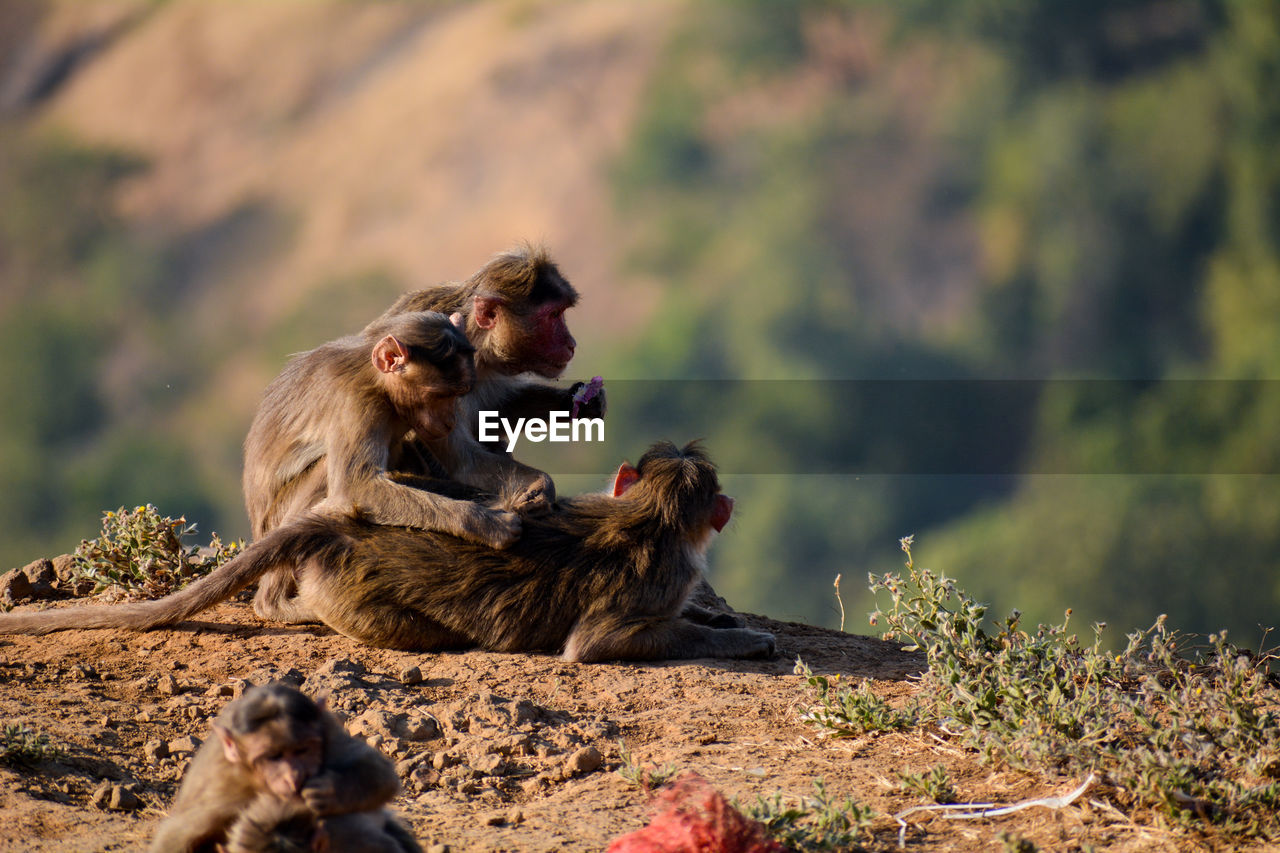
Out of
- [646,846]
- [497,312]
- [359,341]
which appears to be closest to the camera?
[646,846]

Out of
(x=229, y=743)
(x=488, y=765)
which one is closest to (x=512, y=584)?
(x=488, y=765)

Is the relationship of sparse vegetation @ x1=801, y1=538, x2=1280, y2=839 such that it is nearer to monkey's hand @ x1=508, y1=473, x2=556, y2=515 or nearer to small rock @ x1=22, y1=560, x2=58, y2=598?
monkey's hand @ x1=508, y1=473, x2=556, y2=515

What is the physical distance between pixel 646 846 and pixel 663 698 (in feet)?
6.80

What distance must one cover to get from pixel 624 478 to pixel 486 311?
4.85ft

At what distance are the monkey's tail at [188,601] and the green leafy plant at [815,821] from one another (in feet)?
8.86

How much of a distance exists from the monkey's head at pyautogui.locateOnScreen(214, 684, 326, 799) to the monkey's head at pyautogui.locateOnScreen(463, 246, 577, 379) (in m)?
4.46

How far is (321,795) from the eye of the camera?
11.3 ft

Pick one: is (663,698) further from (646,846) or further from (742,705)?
(646,846)

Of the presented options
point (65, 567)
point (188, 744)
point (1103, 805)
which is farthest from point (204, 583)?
point (1103, 805)

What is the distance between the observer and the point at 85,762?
515cm

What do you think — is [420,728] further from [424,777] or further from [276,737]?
[276,737]

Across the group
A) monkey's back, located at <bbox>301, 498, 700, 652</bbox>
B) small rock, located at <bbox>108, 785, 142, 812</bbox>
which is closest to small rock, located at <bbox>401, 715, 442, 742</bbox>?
monkey's back, located at <bbox>301, 498, 700, 652</bbox>

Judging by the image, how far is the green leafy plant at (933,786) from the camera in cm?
476

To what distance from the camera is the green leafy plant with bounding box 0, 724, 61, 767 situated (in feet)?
16.3
